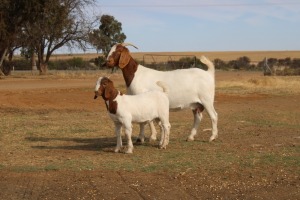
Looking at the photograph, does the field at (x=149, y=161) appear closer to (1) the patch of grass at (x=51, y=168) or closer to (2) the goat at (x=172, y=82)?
(1) the patch of grass at (x=51, y=168)

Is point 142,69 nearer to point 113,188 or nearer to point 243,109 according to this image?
point 113,188

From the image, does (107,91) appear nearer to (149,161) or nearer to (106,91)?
(106,91)

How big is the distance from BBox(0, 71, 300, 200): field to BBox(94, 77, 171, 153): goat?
1.61ft

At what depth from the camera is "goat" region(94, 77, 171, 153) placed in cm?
1203

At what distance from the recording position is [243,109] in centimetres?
2288

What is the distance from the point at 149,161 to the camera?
443 inches

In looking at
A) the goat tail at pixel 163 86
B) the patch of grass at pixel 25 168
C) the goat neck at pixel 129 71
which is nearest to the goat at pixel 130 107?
the goat tail at pixel 163 86

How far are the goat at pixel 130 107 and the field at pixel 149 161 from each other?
49cm

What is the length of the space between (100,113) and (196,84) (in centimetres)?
818

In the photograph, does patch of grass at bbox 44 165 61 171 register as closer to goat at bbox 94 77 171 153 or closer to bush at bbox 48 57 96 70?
goat at bbox 94 77 171 153

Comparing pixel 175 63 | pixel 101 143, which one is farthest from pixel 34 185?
pixel 175 63

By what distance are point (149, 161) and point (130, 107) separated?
1390 mm

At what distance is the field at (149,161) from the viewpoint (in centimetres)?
907

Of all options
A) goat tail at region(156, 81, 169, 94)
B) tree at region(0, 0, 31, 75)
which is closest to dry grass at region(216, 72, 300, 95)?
tree at region(0, 0, 31, 75)
